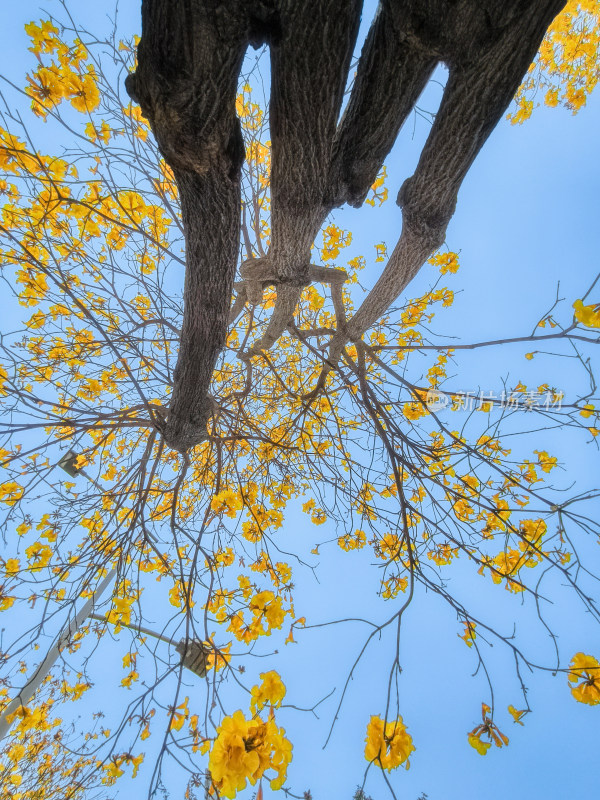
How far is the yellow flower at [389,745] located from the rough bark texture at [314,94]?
1991mm

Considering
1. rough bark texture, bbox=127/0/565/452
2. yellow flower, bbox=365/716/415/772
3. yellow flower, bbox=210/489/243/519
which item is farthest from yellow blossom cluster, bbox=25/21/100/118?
yellow flower, bbox=365/716/415/772

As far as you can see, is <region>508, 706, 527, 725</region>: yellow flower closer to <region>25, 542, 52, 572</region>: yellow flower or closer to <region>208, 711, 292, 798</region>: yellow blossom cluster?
<region>208, 711, 292, 798</region>: yellow blossom cluster

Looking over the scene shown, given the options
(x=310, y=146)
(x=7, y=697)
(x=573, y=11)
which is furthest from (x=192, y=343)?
(x=573, y=11)

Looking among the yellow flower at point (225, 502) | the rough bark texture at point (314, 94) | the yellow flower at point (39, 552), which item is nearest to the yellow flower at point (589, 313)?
the rough bark texture at point (314, 94)

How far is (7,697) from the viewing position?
3.33 m

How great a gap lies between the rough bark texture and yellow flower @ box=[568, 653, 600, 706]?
2.19 metres

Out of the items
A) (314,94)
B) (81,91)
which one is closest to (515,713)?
(314,94)

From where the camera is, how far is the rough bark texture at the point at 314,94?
1.03 m

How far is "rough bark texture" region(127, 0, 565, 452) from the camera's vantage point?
103 cm

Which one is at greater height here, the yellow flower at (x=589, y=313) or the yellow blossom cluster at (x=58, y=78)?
the yellow blossom cluster at (x=58, y=78)

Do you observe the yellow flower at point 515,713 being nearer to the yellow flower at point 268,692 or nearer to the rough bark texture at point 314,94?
the yellow flower at point 268,692

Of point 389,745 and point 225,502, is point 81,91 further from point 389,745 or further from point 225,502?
point 389,745

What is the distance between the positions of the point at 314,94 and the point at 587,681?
2548mm

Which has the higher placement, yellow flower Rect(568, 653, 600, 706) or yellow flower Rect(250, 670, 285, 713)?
yellow flower Rect(568, 653, 600, 706)
